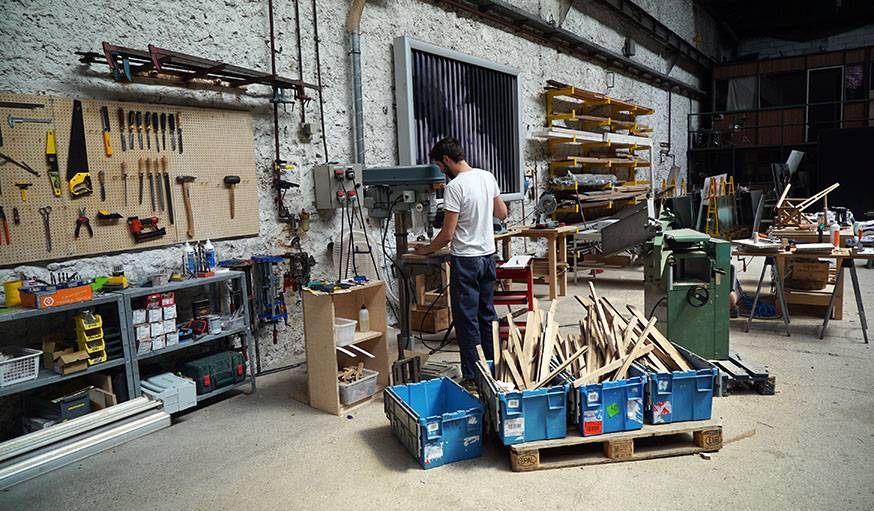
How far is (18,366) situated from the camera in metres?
2.71

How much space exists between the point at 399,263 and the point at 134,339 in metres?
1.74

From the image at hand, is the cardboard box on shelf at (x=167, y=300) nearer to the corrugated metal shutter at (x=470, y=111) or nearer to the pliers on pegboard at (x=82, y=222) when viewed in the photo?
the pliers on pegboard at (x=82, y=222)

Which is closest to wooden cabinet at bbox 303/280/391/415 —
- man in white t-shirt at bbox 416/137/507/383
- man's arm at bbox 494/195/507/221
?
man in white t-shirt at bbox 416/137/507/383

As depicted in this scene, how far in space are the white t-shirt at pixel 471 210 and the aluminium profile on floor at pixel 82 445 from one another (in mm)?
1933

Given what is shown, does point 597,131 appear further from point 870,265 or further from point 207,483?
point 207,483

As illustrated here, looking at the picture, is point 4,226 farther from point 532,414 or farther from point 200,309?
point 532,414

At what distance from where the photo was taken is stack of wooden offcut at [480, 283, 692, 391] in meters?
2.86

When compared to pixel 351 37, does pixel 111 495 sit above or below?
below

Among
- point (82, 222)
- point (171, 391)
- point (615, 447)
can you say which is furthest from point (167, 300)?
point (615, 447)

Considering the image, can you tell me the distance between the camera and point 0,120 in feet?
9.47

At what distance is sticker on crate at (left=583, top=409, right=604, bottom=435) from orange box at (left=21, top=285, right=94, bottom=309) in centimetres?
252

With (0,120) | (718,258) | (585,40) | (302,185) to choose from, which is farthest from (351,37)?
(585,40)

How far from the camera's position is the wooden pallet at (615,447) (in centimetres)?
258

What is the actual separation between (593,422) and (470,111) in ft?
14.2
